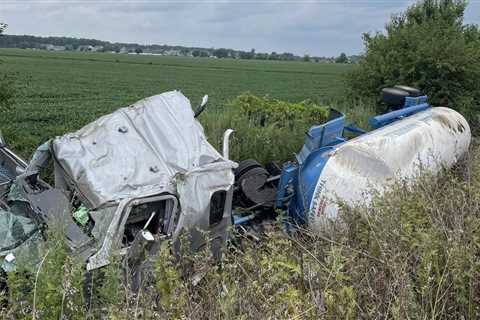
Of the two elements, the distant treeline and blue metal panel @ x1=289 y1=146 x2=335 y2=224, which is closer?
blue metal panel @ x1=289 y1=146 x2=335 y2=224

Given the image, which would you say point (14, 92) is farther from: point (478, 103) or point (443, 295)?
point (478, 103)

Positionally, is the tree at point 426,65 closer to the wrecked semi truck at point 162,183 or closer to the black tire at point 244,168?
the wrecked semi truck at point 162,183

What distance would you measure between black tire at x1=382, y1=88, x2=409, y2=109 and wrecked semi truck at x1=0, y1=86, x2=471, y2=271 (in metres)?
2.51

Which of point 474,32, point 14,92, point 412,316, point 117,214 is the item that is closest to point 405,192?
point 412,316

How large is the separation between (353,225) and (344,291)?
1.49m

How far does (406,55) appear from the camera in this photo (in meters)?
13.0

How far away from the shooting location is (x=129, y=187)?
13.5 ft

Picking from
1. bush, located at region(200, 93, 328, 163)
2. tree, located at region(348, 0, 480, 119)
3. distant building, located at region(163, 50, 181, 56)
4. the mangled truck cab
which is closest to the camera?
the mangled truck cab

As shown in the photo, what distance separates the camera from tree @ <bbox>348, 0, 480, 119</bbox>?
1266 centimetres

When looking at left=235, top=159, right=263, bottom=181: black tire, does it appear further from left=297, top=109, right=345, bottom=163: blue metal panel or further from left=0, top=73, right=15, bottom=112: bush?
left=0, top=73, right=15, bottom=112: bush

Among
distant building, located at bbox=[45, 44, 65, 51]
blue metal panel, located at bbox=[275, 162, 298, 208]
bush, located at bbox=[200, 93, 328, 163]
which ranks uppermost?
blue metal panel, located at bbox=[275, 162, 298, 208]

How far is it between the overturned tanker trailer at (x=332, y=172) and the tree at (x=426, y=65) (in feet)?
21.8

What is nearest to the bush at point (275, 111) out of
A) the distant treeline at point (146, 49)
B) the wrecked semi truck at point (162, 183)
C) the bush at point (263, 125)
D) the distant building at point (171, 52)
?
the bush at point (263, 125)

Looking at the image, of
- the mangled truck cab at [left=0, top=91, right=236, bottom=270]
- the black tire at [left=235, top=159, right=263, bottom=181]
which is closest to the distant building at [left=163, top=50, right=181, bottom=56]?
the black tire at [left=235, top=159, right=263, bottom=181]
